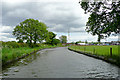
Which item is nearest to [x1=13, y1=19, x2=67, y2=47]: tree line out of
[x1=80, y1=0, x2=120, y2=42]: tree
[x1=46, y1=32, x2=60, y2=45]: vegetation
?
[x1=46, y1=32, x2=60, y2=45]: vegetation

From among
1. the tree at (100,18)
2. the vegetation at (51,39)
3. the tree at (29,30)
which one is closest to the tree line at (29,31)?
the tree at (29,30)

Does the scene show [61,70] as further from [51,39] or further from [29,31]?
[51,39]

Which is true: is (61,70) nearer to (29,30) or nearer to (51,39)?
(29,30)

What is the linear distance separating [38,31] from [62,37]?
9976cm

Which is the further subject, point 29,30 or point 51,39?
Result: point 51,39

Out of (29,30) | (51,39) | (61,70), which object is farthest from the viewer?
(51,39)

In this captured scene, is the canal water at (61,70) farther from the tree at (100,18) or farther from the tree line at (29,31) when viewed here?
the tree line at (29,31)

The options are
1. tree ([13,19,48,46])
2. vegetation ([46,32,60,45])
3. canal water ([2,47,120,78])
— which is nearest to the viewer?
canal water ([2,47,120,78])

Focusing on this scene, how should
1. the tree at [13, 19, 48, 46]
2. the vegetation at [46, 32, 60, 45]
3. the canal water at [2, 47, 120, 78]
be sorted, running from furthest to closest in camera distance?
the vegetation at [46, 32, 60, 45] < the tree at [13, 19, 48, 46] < the canal water at [2, 47, 120, 78]

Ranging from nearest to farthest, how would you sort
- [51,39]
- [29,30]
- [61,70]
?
[61,70]
[29,30]
[51,39]

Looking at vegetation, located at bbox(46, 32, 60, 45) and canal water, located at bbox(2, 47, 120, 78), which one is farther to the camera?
vegetation, located at bbox(46, 32, 60, 45)

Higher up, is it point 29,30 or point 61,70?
point 29,30

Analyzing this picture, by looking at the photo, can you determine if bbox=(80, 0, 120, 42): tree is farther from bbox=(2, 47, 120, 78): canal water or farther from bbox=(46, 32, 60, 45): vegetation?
bbox=(46, 32, 60, 45): vegetation

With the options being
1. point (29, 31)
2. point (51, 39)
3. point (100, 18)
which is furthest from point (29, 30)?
point (51, 39)
